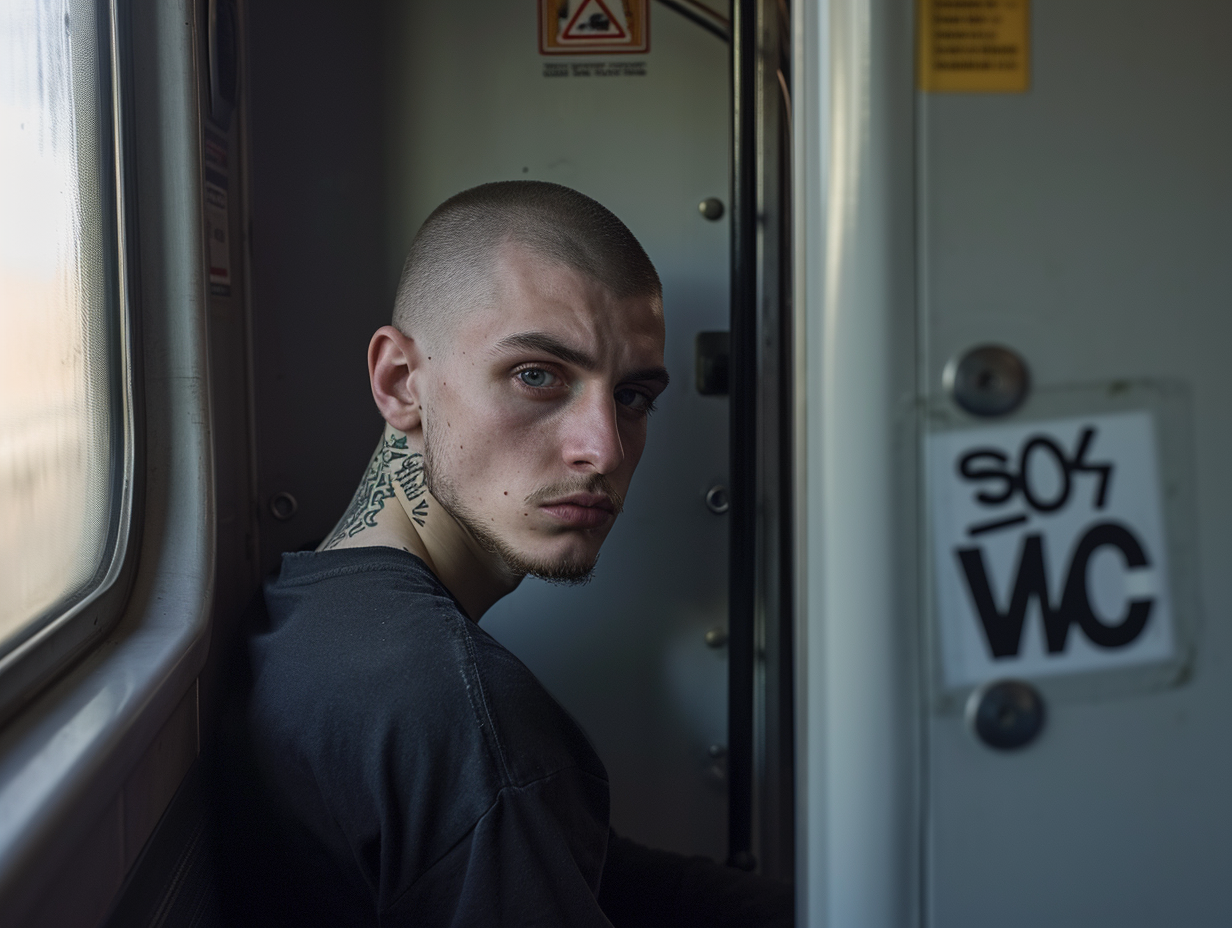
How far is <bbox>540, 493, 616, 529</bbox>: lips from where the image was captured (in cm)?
150

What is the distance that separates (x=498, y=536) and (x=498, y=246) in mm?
498

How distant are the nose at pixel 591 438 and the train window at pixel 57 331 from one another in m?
0.66

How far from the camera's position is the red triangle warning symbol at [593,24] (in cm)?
185

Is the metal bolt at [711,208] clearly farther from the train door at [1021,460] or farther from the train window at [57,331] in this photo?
the train door at [1021,460]

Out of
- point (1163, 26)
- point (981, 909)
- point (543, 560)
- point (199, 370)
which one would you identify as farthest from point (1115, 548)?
point (199, 370)

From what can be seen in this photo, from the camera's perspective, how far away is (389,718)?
1.09 meters

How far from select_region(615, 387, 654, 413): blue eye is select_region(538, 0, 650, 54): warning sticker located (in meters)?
0.76

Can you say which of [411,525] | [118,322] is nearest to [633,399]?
[411,525]

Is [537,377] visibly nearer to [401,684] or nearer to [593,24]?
[401,684]

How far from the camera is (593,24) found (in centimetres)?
185

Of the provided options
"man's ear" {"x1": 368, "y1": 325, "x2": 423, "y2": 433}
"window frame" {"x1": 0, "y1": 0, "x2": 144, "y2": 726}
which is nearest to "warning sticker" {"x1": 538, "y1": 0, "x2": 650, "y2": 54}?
"man's ear" {"x1": 368, "y1": 325, "x2": 423, "y2": 433}

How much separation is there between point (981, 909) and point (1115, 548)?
A: 0.30m

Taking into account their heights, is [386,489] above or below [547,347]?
below

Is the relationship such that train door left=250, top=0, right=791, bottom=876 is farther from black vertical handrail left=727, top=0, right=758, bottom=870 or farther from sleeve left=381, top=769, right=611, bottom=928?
sleeve left=381, top=769, right=611, bottom=928
